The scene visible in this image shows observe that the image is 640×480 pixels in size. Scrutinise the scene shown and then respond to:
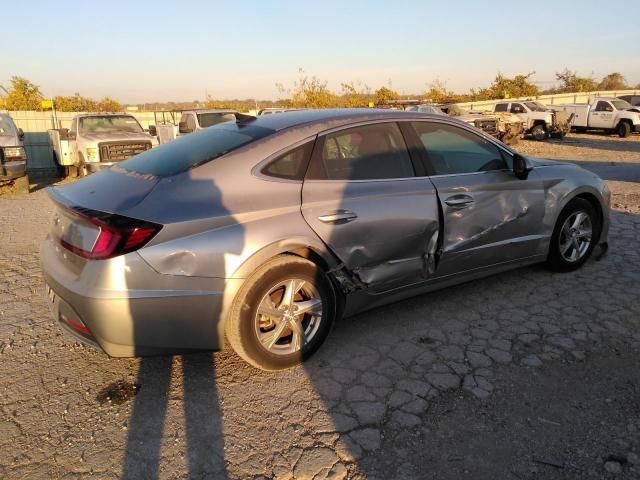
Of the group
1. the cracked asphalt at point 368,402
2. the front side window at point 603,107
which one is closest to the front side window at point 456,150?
the cracked asphalt at point 368,402

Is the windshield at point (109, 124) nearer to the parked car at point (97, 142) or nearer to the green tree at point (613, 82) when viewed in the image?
the parked car at point (97, 142)

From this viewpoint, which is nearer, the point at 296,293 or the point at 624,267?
the point at 296,293

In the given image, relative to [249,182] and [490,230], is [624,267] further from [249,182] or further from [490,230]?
[249,182]

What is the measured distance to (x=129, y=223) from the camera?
2.71 meters

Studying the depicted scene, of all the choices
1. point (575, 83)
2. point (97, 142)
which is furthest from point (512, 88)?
point (97, 142)

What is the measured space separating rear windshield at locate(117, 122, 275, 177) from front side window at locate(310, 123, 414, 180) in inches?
16.6

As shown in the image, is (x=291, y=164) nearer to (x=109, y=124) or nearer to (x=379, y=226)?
(x=379, y=226)

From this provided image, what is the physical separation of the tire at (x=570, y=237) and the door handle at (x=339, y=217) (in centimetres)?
231

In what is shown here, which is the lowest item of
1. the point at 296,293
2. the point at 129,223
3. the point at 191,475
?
the point at 191,475

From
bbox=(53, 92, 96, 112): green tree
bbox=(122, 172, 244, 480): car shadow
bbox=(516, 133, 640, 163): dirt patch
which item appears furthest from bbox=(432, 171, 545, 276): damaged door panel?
bbox=(53, 92, 96, 112): green tree

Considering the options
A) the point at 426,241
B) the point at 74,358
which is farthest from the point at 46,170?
the point at 426,241

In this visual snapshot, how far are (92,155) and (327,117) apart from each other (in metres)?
9.75

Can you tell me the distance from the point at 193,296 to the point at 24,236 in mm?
5351

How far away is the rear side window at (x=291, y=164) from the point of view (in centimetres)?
318
